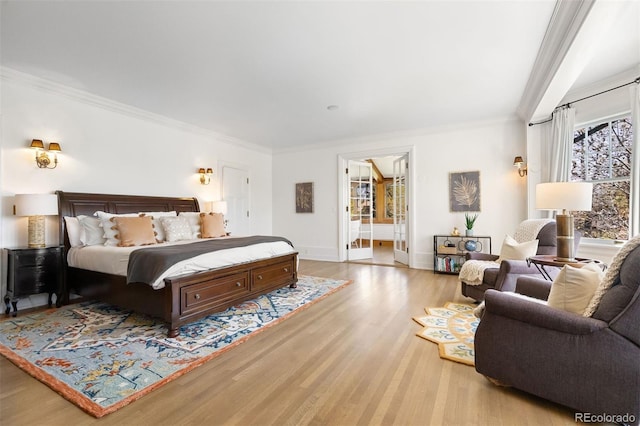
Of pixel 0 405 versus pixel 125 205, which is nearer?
pixel 0 405

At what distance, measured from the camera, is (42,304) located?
3.32 meters

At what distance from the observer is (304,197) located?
6.66 metres

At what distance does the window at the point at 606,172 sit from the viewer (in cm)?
335

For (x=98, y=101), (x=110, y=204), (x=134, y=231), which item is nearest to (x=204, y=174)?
(x=110, y=204)

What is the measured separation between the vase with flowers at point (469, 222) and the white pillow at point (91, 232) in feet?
17.7

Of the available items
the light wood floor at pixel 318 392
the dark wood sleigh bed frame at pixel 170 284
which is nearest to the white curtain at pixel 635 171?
the light wood floor at pixel 318 392

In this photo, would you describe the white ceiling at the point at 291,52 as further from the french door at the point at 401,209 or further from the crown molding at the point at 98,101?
the french door at the point at 401,209

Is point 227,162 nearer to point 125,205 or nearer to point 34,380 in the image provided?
point 125,205

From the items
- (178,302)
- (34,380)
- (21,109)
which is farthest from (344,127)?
(34,380)

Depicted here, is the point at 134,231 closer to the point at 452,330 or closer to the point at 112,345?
the point at 112,345

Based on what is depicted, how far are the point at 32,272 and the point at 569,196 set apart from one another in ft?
17.4

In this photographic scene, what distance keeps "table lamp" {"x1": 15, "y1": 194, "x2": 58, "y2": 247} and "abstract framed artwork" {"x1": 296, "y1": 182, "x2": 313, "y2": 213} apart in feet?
14.2

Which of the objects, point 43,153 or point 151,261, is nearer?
point 151,261

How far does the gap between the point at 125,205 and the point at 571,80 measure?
580 centimetres
